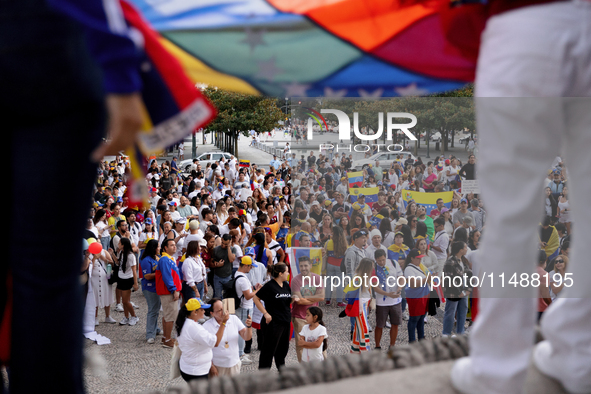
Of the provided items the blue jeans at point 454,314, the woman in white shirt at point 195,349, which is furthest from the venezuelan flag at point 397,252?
the woman in white shirt at point 195,349

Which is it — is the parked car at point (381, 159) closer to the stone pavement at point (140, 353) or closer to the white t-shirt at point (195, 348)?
the stone pavement at point (140, 353)

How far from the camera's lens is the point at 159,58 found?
1.25 metres

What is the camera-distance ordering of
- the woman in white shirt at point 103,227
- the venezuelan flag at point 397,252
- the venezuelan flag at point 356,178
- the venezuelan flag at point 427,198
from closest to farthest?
1. the venezuelan flag at point 427,198
2. the venezuelan flag at point 356,178
3. the venezuelan flag at point 397,252
4. the woman in white shirt at point 103,227

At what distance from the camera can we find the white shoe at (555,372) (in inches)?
62.6

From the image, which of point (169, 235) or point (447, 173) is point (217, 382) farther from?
point (169, 235)

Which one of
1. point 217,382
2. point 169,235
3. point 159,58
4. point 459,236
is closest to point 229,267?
point 169,235

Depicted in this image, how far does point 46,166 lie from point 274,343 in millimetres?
6845

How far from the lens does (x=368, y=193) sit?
831 centimetres

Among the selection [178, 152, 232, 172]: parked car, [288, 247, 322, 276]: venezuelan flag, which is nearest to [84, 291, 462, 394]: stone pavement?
[288, 247, 322, 276]: venezuelan flag

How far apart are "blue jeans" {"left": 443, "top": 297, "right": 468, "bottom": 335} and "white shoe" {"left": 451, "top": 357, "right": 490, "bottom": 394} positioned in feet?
24.1

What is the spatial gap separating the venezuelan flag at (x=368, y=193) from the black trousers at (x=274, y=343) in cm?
223

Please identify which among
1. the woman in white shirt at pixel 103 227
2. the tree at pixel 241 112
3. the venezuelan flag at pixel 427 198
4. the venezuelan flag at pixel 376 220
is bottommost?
the woman in white shirt at pixel 103 227

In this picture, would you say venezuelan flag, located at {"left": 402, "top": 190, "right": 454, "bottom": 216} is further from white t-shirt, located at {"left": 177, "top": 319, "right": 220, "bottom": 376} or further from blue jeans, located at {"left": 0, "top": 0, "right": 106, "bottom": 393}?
blue jeans, located at {"left": 0, "top": 0, "right": 106, "bottom": 393}

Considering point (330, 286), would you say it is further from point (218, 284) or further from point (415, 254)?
point (218, 284)
